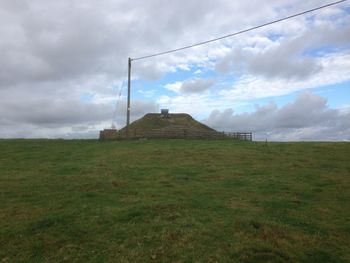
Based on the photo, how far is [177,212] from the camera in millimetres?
13602

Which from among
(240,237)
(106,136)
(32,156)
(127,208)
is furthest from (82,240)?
(106,136)

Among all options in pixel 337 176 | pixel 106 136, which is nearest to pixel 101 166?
pixel 337 176

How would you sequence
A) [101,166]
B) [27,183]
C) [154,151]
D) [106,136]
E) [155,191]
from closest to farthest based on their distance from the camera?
[155,191], [27,183], [101,166], [154,151], [106,136]

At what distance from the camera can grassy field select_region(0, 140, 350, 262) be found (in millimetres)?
10469

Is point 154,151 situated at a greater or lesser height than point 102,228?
greater

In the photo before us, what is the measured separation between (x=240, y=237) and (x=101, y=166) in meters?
16.8

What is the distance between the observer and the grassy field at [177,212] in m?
10.5

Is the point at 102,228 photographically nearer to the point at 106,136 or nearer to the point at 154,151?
the point at 154,151

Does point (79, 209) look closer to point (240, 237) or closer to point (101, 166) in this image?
point (240, 237)

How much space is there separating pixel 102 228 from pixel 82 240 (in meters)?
0.97

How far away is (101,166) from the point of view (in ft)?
86.7

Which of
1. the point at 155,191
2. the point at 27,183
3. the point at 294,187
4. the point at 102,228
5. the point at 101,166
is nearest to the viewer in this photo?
the point at 102,228

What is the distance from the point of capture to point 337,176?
21750 millimetres

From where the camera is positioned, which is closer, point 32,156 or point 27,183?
point 27,183
